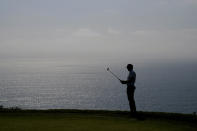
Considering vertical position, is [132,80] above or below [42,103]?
above

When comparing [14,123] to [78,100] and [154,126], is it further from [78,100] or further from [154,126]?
[78,100]

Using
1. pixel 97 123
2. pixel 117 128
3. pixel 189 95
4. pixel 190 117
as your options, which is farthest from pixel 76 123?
pixel 189 95

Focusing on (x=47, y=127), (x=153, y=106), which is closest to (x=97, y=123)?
(x=47, y=127)

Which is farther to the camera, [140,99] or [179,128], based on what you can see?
[140,99]

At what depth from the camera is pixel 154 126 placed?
9078 mm

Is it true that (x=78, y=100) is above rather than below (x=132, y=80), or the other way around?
below

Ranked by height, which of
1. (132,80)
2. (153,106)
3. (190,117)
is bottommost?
(153,106)

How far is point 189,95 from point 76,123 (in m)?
118

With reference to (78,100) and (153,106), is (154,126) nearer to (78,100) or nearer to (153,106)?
(153,106)

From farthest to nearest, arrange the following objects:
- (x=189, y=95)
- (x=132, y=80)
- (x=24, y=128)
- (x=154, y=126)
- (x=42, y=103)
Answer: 1. (x=189, y=95)
2. (x=42, y=103)
3. (x=132, y=80)
4. (x=154, y=126)
5. (x=24, y=128)

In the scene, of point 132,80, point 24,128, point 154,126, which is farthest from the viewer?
point 132,80

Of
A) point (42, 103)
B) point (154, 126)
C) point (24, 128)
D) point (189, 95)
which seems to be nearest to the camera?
point (24, 128)

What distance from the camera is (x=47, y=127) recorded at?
8625mm

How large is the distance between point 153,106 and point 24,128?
9390cm
